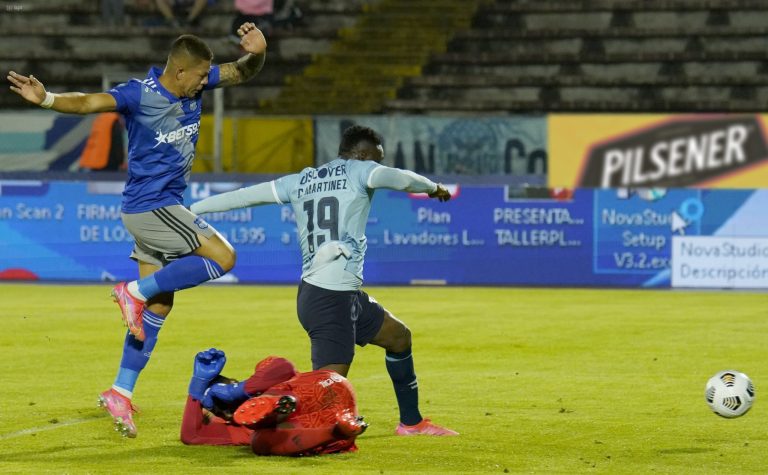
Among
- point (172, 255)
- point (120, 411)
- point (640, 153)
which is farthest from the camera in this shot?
point (640, 153)

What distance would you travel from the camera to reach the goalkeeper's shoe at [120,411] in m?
8.52

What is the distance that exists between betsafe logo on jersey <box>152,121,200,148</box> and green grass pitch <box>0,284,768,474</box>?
175 cm

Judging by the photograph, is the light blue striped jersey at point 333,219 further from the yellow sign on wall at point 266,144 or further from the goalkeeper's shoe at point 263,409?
the yellow sign on wall at point 266,144

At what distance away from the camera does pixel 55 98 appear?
27.3ft

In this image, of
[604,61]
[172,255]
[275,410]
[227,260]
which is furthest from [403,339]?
[604,61]

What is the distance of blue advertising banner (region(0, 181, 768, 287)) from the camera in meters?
19.8

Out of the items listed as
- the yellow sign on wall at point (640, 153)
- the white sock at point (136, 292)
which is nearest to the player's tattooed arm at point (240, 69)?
the white sock at point (136, 292)

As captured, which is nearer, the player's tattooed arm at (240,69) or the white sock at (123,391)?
the white sock at (123,391)

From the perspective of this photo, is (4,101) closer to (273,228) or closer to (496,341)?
(273,228)

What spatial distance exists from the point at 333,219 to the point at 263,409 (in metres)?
1.24

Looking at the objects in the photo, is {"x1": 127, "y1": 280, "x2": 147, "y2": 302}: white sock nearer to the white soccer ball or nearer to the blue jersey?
the blue jersey

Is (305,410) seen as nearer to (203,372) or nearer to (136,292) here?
(203,372)

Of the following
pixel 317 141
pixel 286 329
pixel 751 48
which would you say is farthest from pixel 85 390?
pixel 751 48

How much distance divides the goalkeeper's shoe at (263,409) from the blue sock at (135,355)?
4.57 ft
